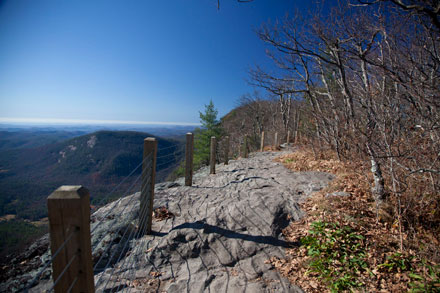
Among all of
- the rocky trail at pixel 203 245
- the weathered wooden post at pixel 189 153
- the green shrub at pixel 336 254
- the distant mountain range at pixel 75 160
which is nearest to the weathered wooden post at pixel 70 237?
the rocky trail at pixel 203 245

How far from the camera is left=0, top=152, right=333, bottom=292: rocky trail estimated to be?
251 cm

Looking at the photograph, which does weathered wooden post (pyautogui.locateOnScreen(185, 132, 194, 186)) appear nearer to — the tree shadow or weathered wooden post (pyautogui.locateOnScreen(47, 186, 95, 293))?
the tree shadow

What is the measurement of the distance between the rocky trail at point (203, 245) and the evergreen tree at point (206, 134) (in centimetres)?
2068

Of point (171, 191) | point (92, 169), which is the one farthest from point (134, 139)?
point (171, 191)

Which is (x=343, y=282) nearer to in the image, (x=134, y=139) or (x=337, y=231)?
(x=337, y=231)

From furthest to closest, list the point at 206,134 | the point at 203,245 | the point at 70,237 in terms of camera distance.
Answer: the point at 206,134 < the point at 203,245 < the point at 70,237

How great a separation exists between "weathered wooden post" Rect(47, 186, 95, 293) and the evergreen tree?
24100mm

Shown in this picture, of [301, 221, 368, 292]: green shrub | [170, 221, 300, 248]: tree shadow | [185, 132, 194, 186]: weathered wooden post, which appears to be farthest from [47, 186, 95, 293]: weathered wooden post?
[185, 132, 194, 186]: weathered wooden post

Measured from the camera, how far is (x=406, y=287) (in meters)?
2.27

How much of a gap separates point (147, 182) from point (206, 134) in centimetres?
2322

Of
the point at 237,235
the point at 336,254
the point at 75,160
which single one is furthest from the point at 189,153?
the point at 75,160

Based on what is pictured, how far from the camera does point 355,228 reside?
329 centimetres

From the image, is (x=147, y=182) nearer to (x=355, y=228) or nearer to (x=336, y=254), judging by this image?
(x=336, y=254)

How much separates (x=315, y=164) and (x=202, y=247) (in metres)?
5.84
